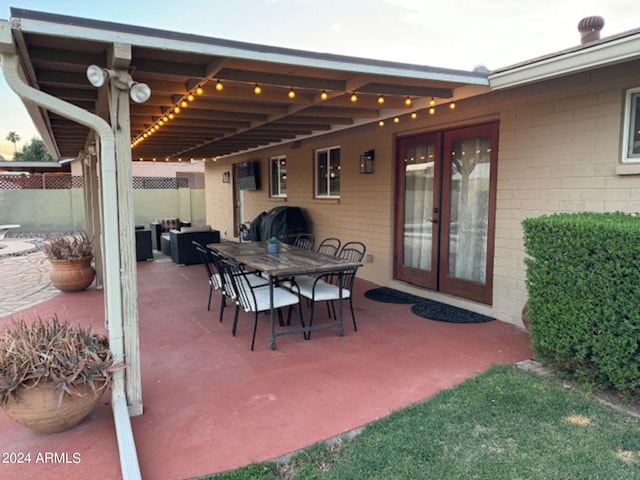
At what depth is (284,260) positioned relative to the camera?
439cm

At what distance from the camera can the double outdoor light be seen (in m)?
2.44

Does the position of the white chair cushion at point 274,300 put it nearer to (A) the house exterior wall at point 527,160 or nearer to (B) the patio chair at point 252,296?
(B) the patio chair at point 252,296

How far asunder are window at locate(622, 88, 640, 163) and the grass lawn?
1945 millimetres

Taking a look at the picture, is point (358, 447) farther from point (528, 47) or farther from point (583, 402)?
point (528, 47)

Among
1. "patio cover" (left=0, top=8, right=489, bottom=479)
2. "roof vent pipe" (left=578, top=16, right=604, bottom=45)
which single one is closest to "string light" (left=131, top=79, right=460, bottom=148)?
"patio cover" (left=0, top=8, right=489, bottom=479)

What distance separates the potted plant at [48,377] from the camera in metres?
2.29

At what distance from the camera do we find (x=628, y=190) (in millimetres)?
3393

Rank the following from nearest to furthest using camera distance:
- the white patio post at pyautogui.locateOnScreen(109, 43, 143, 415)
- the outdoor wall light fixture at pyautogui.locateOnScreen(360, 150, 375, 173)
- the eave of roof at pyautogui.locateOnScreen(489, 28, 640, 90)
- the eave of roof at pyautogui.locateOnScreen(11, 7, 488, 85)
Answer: the eave of roof at pyautogui.locateOnScreen(11, 7, 488, 85) < the white patio post at pyautogui.locateOnScreen(109, 43, 143, 415) < the eave of roof at pyautogui.locateOnScreen(489, 28, 640, 90) < the outdoor wall light fixture at pyautogui.locateOnScreen(360, 150, 375, 173)

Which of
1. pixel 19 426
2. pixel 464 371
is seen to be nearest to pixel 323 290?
pixel 464 371

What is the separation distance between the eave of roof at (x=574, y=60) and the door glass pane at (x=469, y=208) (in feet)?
3.34

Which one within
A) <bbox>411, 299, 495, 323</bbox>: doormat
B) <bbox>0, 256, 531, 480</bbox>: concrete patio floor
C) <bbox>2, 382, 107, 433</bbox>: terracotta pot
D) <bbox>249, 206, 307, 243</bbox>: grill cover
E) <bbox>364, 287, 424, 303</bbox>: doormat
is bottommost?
<bbox>0, 256, 531, 480</bbox>: concrete patio floor

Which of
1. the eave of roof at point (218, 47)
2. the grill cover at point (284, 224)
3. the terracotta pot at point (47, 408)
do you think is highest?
the eave of roof at point (218, 47)

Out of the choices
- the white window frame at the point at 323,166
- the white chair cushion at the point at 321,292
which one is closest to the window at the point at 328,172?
the white window frame at the point at 323,166

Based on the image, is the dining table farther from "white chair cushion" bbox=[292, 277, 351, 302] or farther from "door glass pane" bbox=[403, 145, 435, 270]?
"door glass pane" bbox=[403, 145, 435, 270]
